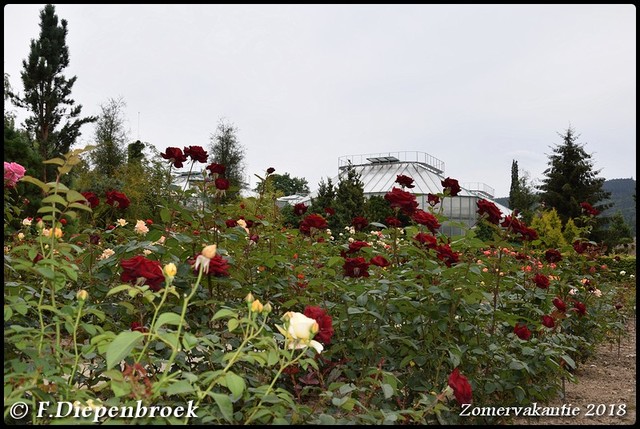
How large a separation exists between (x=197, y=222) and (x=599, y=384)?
2.91m

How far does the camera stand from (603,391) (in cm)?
322

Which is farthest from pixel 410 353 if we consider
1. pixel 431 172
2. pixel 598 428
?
pixel 431 172

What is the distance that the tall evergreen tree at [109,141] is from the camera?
2238 centimetres

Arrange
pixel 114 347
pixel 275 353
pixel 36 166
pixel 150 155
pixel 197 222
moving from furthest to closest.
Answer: pixel 150 155 → pixel 36 166 → pixel 197 222 → pixel 275 353 → pixel 114 347

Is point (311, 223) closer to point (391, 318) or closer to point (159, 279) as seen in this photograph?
point (391, 318)

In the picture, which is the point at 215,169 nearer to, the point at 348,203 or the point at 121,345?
the point at 121,345

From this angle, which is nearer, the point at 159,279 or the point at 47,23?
the point at 159,279

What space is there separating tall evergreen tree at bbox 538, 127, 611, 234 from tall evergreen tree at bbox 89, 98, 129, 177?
21047 millimetres

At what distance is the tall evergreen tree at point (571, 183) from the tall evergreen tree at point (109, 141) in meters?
21.0

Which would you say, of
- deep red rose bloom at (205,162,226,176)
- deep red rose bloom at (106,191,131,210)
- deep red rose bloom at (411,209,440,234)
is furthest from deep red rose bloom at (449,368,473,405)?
deep red rose bloom at (106,191,131,210)

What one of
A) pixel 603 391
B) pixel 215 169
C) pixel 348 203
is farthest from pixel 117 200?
pixel 348 203

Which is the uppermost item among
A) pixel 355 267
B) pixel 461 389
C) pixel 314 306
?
pixel 355 267

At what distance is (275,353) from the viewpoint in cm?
134

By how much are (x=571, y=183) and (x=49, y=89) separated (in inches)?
1020
